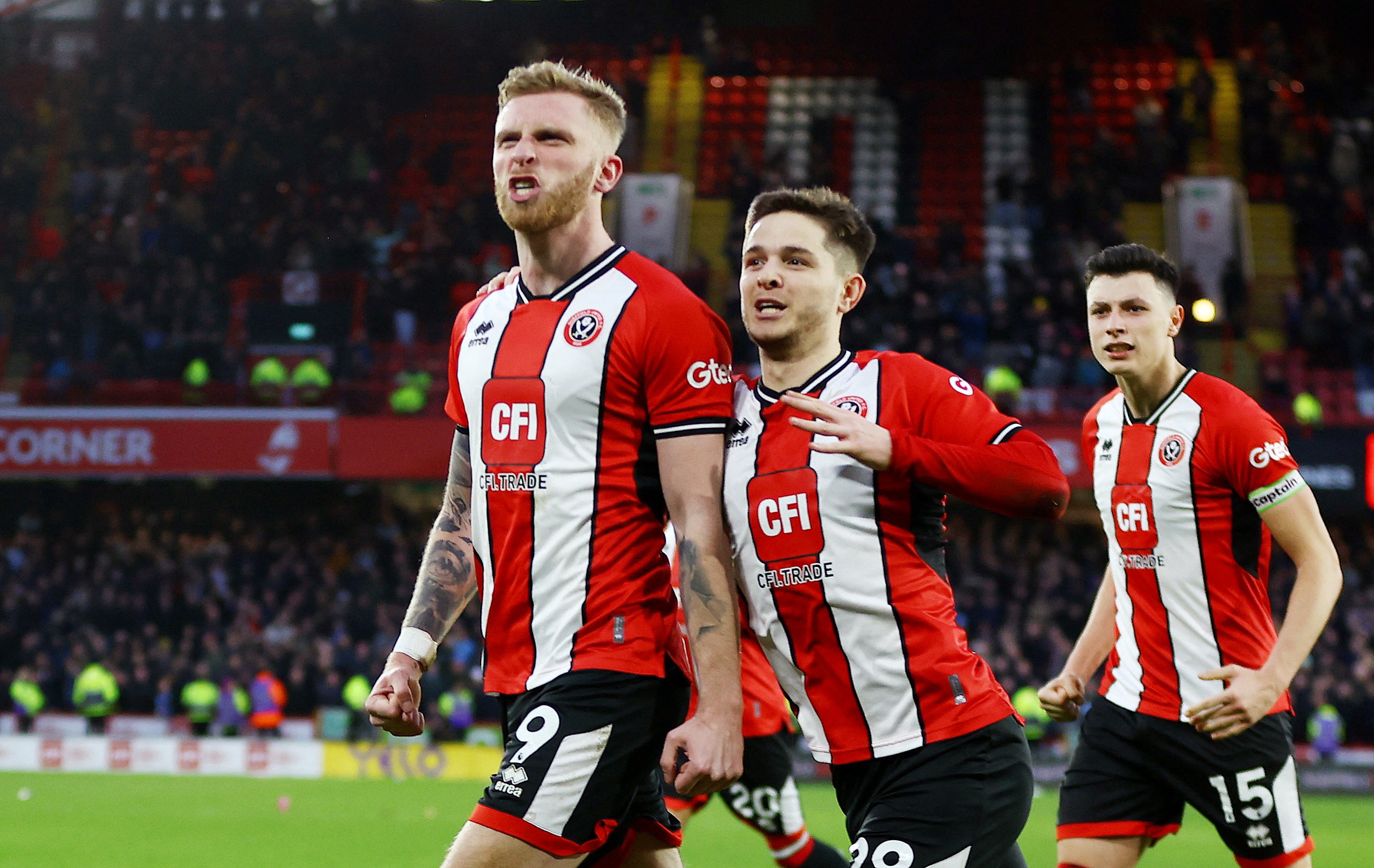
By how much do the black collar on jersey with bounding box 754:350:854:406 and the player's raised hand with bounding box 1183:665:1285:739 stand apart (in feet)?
4.38

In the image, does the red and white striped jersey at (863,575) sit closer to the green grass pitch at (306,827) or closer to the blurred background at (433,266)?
the green grass pitch at (306,827)

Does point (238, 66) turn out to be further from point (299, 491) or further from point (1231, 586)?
point (1231, 586)

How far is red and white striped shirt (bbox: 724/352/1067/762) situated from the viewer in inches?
142

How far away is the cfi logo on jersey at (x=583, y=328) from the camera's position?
11.5 ft

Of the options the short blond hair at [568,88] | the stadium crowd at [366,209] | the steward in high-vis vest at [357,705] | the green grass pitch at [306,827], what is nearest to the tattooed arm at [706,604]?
the short blond hair at [568,88]

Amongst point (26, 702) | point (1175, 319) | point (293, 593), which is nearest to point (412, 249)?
point (293, 593)

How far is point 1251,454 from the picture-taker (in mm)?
4605

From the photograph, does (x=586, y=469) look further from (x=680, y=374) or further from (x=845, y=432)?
(x=845, y=432)

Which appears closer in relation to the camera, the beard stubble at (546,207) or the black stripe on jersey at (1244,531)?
the beard stubble at (546,207)

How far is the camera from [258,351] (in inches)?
787

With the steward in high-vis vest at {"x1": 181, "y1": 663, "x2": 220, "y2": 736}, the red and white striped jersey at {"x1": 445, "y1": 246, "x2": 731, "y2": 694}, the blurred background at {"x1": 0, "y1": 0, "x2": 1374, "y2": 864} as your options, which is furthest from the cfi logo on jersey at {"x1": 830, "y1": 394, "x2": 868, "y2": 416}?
the steward in high-vis vest at {"x1": 181, "y1": 663, "x2": 220, "y2": 736}

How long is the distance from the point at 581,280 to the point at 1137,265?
224cm

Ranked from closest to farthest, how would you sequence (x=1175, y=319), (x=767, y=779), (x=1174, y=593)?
(x=1174, y=593)
(x=1175, y=319)
(x=767, y=779)

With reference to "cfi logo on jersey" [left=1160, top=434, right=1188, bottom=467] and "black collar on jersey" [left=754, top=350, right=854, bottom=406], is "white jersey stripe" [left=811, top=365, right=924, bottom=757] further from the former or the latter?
"cfi logo on jersey" [left=1160, top=434, right=1188, bottom=467]
